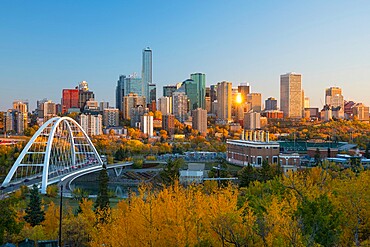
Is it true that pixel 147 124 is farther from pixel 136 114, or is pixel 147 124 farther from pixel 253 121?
pixel 253 121

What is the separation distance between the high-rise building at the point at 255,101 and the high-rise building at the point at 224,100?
2537 centimetres

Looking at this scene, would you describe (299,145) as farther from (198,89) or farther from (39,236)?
(198,89)

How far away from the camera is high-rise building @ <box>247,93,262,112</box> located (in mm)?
177812

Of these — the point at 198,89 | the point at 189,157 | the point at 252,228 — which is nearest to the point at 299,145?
the point at 189,157

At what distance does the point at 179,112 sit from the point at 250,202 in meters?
123

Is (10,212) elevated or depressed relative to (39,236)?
elevated

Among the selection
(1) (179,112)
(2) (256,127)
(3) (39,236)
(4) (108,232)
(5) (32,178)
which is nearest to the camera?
(4) (108,232)

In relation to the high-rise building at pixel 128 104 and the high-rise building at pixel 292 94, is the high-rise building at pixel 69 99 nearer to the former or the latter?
the high-rise building at pixel 128 104

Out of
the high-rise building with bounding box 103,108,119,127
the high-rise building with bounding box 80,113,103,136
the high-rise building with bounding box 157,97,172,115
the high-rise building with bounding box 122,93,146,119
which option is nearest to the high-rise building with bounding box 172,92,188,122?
the high-rise building with bounding box 157,97,172,115

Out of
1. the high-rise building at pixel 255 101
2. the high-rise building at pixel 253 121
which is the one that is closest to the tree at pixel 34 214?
the high-rise building at pixel 253 121

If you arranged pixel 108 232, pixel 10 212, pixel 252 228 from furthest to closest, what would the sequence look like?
pixel 10 212
pixel 108 232
pixel 252 228

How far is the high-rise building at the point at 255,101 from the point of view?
17781cm

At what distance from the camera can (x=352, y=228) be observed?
669 inches

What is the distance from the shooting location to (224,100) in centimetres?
15338
